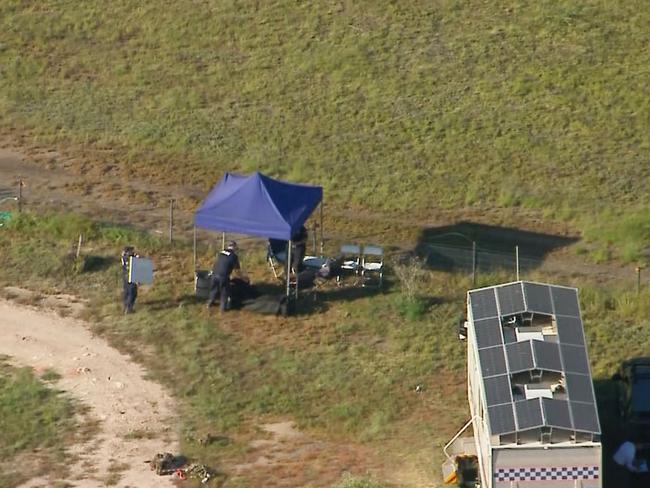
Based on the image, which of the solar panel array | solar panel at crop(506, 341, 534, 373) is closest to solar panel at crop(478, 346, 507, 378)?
the solar panel array

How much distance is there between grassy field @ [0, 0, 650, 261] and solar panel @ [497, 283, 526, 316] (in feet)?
26.2

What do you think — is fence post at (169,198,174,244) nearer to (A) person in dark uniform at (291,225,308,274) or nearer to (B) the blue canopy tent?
(B) the blue canopy tent

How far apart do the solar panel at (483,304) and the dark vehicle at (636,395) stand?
2755 mm

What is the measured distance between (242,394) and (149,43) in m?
17.6

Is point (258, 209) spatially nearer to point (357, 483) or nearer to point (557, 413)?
point (357, 483)

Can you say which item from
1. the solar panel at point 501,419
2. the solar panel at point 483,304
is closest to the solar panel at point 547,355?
the solar panel at point 501,419

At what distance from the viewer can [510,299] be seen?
24.7 m

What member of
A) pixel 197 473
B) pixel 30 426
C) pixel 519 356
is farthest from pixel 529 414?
pixel 30 426

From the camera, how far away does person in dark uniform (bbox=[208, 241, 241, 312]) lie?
29.3m

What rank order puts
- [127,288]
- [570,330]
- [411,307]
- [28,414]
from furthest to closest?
[127,288], [411,307], [28,414], [570,330]

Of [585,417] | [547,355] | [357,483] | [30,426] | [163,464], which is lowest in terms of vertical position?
[357,483]

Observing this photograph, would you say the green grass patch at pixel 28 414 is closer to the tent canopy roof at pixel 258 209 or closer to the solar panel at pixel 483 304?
the tent canopy roof at pixel 258 209

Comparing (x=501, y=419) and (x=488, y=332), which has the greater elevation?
(x=488, y=332)

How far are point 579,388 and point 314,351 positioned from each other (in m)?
6.41
